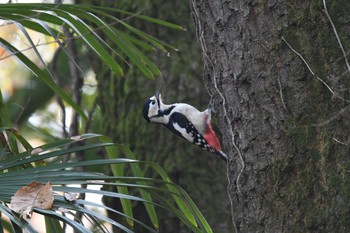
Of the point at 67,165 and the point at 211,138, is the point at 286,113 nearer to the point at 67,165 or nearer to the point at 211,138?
the point at 67,165

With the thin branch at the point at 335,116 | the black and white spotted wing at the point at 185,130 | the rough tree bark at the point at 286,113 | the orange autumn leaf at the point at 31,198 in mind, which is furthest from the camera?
the black and white spotted wing at the point at 185,130

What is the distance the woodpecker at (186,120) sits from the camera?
164 inches

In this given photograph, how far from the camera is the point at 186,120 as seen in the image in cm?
427

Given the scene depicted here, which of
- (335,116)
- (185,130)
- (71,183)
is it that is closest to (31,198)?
(71,183)

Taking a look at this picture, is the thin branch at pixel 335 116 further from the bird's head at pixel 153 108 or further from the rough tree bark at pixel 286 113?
the bird's head at pixel 153 108

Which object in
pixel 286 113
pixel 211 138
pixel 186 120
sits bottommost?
pixel 211 138

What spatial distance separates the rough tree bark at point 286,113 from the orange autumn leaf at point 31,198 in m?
0.70

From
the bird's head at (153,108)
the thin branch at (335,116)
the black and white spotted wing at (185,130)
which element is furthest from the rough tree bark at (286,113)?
the bird's head at (153,108)

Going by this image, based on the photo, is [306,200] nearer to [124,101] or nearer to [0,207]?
[0,207]

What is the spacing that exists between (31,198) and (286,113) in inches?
32.6

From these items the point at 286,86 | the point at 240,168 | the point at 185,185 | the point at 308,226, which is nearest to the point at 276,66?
the point at 286,86

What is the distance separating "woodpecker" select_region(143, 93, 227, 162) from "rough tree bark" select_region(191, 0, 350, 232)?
166 centimetres

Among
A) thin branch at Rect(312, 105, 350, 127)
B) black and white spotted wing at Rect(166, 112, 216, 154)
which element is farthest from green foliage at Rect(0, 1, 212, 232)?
black and white spotted wing at Rect(166, 112, 216, 154)

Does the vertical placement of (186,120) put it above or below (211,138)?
above
